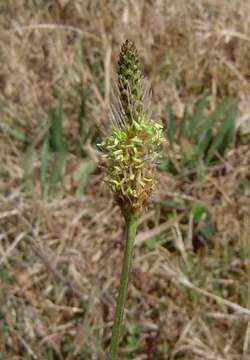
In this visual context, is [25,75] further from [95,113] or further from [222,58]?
[222,58]

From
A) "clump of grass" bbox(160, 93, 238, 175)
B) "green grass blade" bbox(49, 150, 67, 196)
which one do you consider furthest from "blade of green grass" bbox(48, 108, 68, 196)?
"clump of grass" bbox(160, 93, 238, 175)

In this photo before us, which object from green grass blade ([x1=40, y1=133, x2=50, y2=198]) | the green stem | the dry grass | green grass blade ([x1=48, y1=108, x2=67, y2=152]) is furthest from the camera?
green grass blade ([x1=48, y1=108, x2=67, y2=152])

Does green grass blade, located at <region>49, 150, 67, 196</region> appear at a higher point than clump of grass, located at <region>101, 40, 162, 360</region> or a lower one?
lower

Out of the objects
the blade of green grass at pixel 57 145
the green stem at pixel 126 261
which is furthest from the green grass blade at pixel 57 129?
the green stem at pixel 126 261

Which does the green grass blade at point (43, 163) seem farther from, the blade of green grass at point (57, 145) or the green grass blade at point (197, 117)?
the green grass blade at point (197, 117)

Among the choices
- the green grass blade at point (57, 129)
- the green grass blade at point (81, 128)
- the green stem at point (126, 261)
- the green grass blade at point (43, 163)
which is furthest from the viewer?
the green grass blade at point (81, 128)

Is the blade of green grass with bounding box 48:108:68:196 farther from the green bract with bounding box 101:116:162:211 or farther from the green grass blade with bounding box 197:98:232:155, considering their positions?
the green bract with bounding box 101:116:162:211

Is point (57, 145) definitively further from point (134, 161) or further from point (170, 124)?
point (134, 161)
